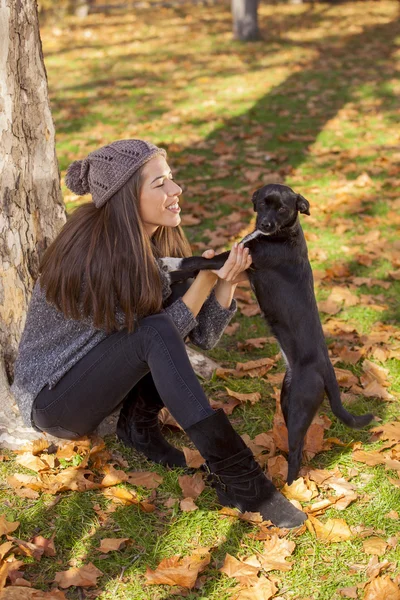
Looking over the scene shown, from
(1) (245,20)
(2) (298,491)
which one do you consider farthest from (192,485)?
(1) (245,20)

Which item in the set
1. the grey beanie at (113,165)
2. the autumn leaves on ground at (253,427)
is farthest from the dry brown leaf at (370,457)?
the grey beanie at (113,165)

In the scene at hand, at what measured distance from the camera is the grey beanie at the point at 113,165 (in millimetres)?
3047

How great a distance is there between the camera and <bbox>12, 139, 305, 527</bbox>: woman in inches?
117

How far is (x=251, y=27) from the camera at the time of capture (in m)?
14.5

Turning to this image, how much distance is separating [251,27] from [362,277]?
10789 mm

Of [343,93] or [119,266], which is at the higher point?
[119,266]

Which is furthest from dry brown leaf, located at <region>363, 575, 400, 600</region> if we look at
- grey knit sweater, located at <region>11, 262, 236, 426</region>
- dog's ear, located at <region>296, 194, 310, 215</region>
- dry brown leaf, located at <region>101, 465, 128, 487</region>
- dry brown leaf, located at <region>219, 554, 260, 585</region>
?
dog's ear, located at <region>296, 194, 310, 215</region>

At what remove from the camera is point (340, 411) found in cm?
325

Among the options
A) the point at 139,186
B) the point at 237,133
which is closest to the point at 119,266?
the point at 139,186

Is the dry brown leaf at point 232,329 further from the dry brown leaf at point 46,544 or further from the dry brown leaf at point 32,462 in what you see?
the dry brown leaf at point 46,544

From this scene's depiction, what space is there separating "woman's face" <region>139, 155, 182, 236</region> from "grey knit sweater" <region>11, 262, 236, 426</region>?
0.87ft

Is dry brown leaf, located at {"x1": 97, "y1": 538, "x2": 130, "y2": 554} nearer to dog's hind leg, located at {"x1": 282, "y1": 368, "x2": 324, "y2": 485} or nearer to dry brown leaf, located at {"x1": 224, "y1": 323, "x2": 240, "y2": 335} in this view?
dog's hind leg, located at {"x1": 282, "y1": 368, "x2": 324, "y2": 485}

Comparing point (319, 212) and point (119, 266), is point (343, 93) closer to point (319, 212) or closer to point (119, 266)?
point (319, 212)

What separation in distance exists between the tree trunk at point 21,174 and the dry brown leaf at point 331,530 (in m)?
1.55
